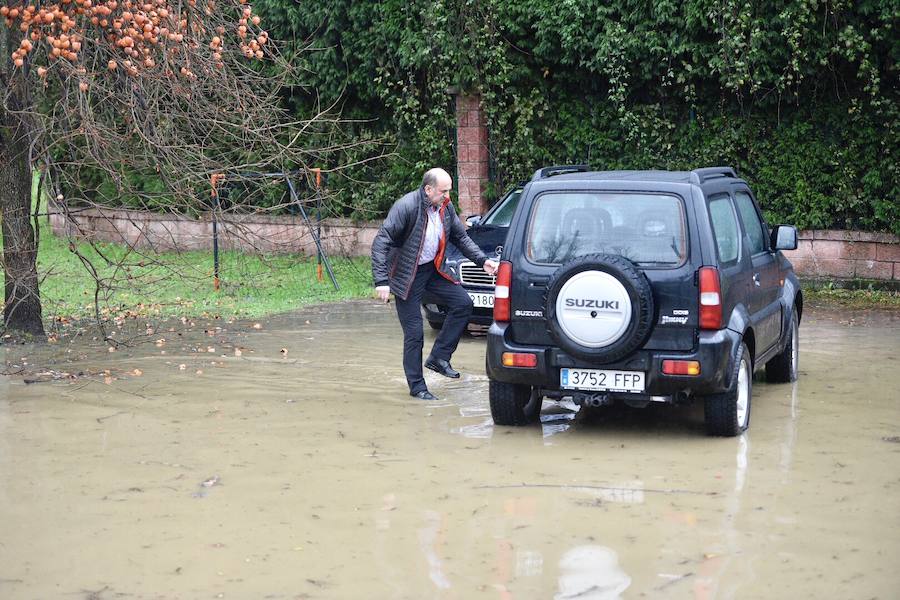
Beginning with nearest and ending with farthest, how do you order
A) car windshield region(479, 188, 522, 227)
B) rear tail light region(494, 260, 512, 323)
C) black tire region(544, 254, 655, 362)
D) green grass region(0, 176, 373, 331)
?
black tire region(544, 254, 655, 362), rear tail light region(494, 260, 512, 323), car windshield region(479, 188, 522, 227), green grass region(0, 176, 373, 331)

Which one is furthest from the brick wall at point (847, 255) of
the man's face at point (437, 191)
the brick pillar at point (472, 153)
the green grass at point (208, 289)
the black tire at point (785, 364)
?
the man's face at point (437, 191)

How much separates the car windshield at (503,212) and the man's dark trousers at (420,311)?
3.55m

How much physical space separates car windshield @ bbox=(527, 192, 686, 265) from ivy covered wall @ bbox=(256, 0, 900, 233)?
585 cm

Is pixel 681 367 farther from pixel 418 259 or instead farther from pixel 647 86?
pixel 647 86

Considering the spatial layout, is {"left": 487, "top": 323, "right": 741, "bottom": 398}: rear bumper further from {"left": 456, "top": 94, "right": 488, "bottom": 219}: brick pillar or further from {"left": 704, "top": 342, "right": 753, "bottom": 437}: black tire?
{"left": 456, "top": 94, "right": 488, "bottom": 219}: brick pillar

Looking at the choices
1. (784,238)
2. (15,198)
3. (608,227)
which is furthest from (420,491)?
(15,198)

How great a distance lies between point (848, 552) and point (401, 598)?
2.15 metres

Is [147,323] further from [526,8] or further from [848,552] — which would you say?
[848,552]

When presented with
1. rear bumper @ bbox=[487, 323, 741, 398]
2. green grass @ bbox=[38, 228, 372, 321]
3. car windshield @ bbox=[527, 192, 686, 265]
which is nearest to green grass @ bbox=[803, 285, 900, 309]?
green grass @ bbox=[38, 228, 372, 321]

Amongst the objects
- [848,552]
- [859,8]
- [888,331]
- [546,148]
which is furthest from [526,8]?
[848,552]

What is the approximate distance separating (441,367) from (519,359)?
2.13m

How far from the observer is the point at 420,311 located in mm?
9164

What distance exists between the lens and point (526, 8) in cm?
1611

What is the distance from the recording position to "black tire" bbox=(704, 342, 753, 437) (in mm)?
7574
